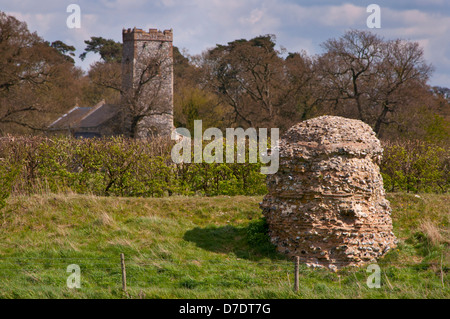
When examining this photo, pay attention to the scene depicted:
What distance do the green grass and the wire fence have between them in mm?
21

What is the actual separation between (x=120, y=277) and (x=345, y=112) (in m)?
32.3

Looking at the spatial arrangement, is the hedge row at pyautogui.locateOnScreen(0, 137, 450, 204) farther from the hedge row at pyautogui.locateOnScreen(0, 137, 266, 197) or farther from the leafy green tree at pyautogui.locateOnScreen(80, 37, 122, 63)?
the leafy green tree at pyautogui.locateOnScreen(80, 37, 122, 63)

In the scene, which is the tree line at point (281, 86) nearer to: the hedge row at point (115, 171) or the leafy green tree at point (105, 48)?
the hedge row at point (115, 171)

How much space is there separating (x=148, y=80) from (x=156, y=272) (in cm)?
3157

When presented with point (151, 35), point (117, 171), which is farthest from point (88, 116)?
point (117, 171)

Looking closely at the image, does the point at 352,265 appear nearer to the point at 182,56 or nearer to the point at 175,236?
the point at 175,236

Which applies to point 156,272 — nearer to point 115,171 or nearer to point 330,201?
point 330,201

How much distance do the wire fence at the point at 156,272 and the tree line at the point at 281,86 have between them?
25911 millimetres

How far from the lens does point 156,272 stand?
9.80m

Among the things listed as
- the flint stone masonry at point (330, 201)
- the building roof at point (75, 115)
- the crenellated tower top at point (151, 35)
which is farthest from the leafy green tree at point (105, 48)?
the flint stone masonry at point (330, 201)

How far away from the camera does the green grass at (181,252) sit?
8.86 m

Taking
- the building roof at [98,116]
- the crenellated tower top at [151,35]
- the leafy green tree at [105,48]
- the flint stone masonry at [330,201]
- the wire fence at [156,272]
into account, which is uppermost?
the leafy green tree at [105,48]

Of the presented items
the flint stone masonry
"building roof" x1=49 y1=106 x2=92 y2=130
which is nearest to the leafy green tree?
"building roof" x1=49 y1=106 x2=92 y2=130
